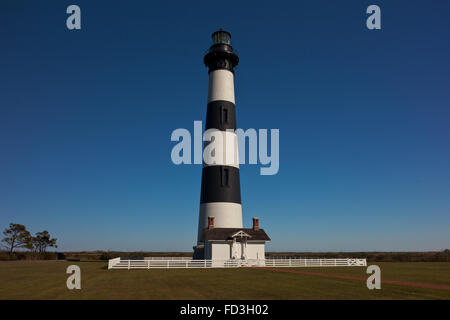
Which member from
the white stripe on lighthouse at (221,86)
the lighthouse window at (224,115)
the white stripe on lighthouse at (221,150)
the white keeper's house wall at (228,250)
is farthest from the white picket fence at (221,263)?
the white stripe on lighthouse at (221,86)

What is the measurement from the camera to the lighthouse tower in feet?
119

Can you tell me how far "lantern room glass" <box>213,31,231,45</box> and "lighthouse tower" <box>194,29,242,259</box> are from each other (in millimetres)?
843

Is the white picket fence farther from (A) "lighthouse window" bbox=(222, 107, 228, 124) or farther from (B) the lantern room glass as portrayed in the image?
(B) the lantern room glass

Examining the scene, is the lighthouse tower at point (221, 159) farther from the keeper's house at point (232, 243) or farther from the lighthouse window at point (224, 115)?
the keeper's house at point (232, 243)

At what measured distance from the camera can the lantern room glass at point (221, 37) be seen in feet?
135

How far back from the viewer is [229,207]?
119ft

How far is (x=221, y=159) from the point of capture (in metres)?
36.7

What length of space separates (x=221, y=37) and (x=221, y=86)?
6.90 metres

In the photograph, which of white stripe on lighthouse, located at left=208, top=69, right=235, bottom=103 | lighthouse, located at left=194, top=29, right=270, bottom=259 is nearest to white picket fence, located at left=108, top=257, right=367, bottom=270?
lighthouse, located at left=194, top=29, right=270, bottom=259

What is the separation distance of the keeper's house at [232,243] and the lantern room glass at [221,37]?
2113 centimetres

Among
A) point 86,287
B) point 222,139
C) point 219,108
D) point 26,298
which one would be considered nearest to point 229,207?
point 222,139

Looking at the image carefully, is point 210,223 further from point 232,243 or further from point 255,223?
point 255,223
